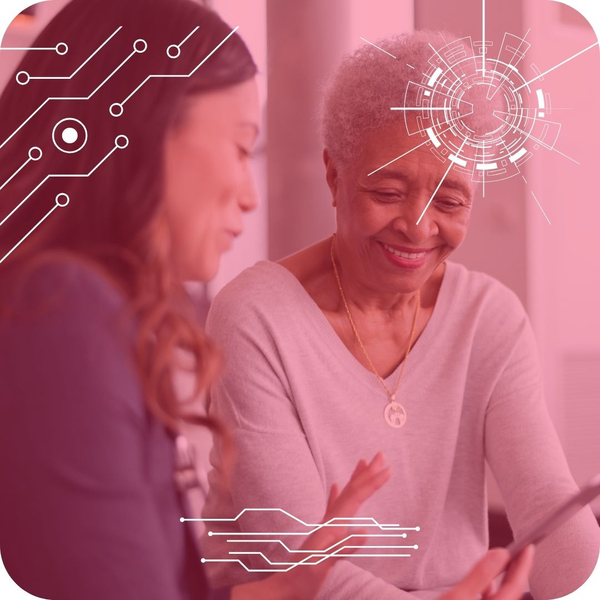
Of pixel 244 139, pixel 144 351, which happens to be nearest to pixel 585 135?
pixel 244 139

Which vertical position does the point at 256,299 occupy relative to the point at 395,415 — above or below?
above

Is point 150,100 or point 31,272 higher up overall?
point 150,100

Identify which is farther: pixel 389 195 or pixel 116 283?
pixel 389 195

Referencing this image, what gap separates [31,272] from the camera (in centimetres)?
56

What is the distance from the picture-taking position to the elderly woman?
2.11 feet

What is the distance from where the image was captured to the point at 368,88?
2.13ft

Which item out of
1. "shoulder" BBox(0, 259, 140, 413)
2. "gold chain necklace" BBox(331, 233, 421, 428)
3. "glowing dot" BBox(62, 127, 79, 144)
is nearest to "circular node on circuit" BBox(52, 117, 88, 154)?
"glowing dot" BBox(62, 127, 79, 144)

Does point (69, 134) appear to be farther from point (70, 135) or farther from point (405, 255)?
point (405, 255)

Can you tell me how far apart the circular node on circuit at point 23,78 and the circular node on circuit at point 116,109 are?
0.28 feet

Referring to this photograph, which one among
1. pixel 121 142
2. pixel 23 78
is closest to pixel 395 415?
pixel 121 142

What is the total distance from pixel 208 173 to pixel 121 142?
75mm

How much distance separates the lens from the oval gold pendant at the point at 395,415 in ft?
2.18

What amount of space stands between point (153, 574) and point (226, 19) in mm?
446

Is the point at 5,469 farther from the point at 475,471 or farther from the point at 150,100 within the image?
the point at 475,471
